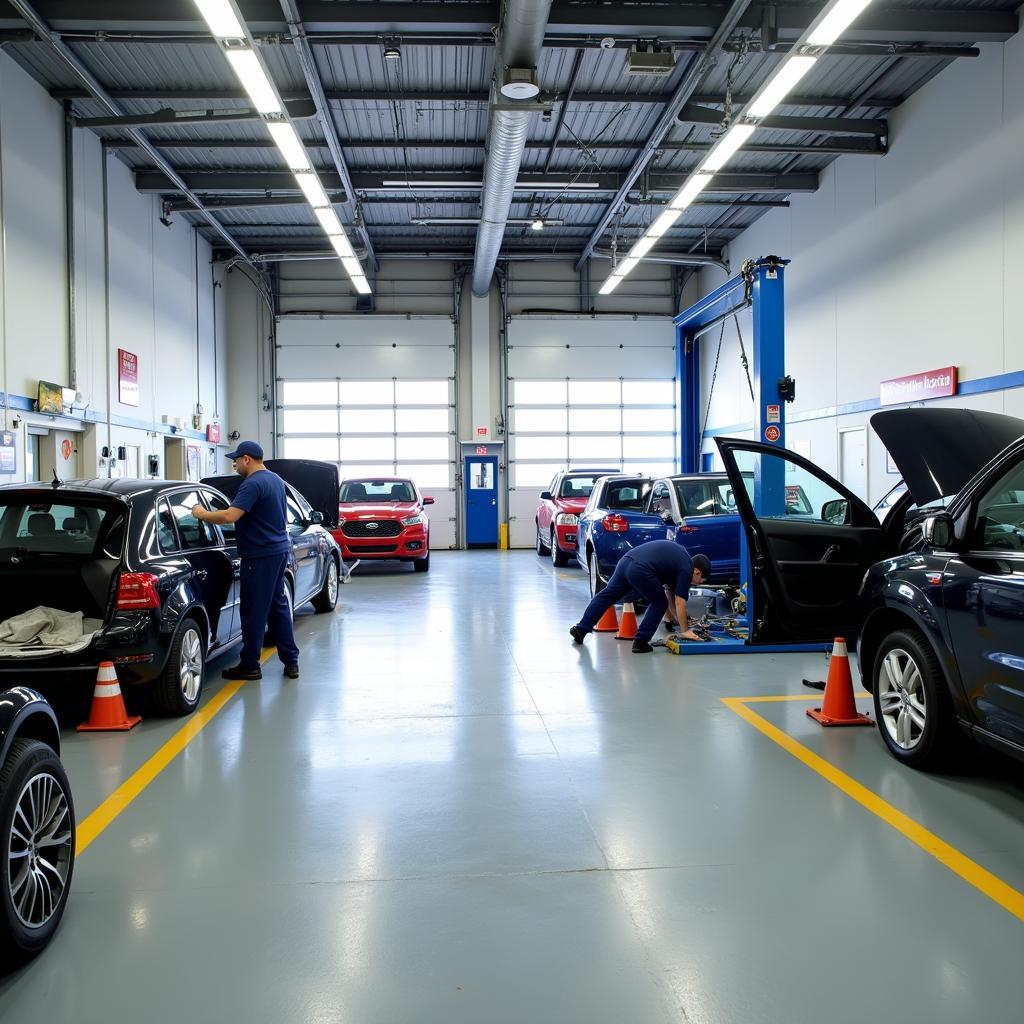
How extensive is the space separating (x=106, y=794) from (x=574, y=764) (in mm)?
2386

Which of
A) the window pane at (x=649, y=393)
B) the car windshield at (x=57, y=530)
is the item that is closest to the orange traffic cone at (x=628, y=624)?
the car windshield at (x=57, y=530)

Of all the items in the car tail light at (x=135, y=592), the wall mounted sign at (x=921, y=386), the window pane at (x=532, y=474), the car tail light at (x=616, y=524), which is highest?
the wall mounted sign at (x=921, y=386)

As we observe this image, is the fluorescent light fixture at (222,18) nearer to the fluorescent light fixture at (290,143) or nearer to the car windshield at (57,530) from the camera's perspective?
the fluorescent light fixture at (290,143)

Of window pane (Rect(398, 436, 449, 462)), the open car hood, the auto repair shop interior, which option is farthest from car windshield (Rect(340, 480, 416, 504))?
the open car hood

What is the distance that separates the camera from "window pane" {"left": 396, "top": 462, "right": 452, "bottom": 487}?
68.7ft

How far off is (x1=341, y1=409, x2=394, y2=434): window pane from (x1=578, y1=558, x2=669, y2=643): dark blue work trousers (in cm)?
1400

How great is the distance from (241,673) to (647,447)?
16.1m

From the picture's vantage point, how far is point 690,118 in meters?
12.2

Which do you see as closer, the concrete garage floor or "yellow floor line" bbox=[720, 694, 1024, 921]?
the concrete garage floor

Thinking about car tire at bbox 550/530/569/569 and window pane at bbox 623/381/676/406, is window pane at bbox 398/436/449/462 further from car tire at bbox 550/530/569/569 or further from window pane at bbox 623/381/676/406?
car tire at bbox 550/530/569/569

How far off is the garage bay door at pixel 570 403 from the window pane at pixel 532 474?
26 millimetres

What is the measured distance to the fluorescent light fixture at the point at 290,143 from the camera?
971 cm

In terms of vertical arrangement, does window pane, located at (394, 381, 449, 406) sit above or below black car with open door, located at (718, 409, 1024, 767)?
above

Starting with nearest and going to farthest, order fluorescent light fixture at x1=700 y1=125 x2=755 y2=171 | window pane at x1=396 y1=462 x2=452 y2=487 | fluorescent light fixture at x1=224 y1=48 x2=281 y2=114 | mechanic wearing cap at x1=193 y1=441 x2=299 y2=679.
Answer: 1. mechanic wearing cap at x1=193 y1=441 x2=299 y2=679
2. fluorescent light fixture at x1=224 y1=48 x2=281 y2=114
3. fluorescent light fixture at x1=700 y1=125 x2=755 y2=171
4. window pane at x1=396 y1=462 x2=452 y2=487
